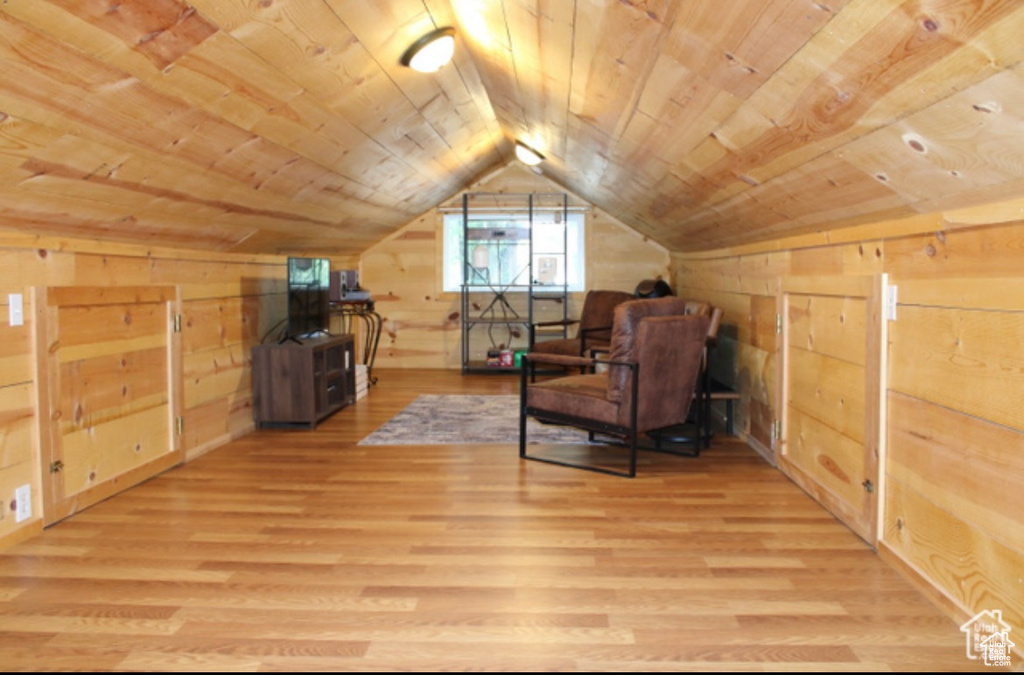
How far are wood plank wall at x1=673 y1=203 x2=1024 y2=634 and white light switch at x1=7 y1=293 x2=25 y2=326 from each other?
10.6 feet

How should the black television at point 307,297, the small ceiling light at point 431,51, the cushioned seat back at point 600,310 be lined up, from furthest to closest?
the cushioned seat back at point 600,310 → the black television at point 307,297 → the small ceiling light at point 431,51

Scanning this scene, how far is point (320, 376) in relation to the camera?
5.26 m

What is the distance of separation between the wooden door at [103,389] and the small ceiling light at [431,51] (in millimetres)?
1760

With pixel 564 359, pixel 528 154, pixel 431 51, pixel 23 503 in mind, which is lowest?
pixel 23 503

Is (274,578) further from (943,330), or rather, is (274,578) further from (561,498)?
(943,330)

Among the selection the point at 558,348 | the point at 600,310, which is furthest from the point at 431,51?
the point at 600,310

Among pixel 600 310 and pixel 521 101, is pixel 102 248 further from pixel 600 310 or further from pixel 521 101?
pixel 600 310

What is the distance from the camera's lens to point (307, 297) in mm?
5273

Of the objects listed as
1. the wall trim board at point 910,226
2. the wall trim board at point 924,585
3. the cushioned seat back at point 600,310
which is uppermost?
the wall trim board at point 910,226

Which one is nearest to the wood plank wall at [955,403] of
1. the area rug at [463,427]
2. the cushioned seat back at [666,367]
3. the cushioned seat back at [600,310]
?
the cushioned seat back at [666,367]

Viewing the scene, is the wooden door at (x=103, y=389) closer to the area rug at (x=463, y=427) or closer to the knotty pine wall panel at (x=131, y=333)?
the knotty pine wall panel at (x=131, y=333)

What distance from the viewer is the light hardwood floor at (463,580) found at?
2.02 m

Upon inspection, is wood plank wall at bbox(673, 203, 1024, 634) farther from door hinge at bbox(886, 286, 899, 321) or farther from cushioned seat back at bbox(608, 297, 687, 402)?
cushioned seat back at bbox(608, 297, 687, 402)

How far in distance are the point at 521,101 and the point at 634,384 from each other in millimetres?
1775
